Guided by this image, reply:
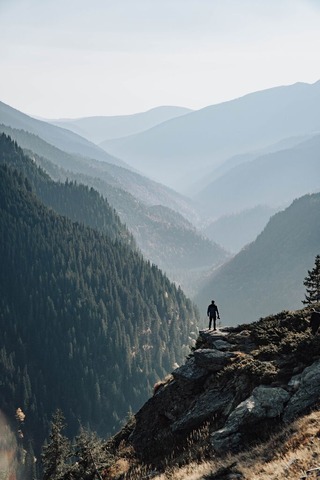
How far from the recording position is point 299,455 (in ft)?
59.6

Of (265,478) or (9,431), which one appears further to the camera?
(9,431)

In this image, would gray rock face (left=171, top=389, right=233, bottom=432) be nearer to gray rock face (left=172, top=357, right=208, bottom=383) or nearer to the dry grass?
gray rock face (left=172, top=357, right=208, bottom=383)

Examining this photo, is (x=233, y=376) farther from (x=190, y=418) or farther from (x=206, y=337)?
(x=206, y=337)

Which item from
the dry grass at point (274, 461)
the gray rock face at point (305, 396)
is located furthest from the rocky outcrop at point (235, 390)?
the dry grass at point (274, 461)

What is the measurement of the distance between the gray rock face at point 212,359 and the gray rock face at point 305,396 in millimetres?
7145

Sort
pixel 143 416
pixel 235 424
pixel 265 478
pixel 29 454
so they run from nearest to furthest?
pixel 265 478
pixel 235 424
pixel 143 416
pixel 29 454

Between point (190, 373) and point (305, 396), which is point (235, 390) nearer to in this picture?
point (305, 396)

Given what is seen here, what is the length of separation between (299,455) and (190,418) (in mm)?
10098

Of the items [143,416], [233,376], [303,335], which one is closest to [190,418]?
[233,376]

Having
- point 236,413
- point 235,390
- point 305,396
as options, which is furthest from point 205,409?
point 305,396

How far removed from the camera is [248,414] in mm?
22812

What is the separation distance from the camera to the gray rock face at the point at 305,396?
72.6ft

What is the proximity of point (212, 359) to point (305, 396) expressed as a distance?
9.10 m

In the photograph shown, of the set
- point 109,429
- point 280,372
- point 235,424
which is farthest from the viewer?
point 109,429
